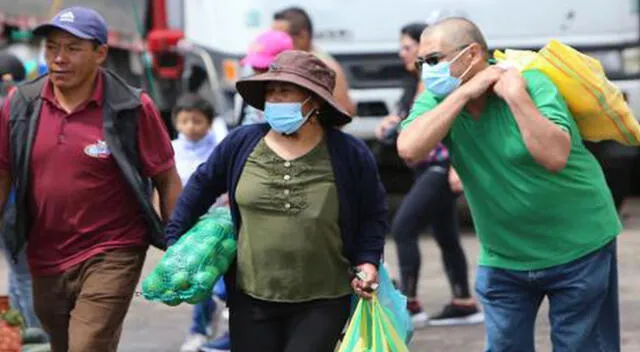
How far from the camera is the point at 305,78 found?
19.7 ft

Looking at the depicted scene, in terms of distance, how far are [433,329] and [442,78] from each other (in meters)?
3.66

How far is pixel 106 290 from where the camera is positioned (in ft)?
21.2

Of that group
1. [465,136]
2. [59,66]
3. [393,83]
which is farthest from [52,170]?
[393,83]

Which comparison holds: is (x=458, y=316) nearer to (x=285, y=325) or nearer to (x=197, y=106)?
(x=197, y=106)

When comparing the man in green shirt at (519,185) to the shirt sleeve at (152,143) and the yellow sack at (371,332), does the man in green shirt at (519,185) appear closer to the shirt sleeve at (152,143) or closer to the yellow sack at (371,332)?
the yellow sack at (371,332)

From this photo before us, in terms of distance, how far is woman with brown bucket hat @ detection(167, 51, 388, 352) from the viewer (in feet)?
19.5

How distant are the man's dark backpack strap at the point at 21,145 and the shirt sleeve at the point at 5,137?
0.02 meters

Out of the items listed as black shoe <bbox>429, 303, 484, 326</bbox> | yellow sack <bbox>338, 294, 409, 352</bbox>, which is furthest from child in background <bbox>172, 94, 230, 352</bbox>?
yellow sack <bbox>338, 294, 409, 352</bbox>

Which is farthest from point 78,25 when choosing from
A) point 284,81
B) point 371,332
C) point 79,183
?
point 371,332

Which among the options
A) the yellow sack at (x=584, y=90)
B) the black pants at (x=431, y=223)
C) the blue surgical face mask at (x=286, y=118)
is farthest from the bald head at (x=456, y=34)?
the black pants at (x=431, y=223)

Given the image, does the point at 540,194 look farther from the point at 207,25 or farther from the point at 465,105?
the point at 207,25

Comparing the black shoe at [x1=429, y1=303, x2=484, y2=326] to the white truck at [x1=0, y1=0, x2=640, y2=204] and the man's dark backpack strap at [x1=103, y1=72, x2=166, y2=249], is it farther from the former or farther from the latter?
the man's dark backpack strap at [x1=103, y1=72, x2=166, y2=249]

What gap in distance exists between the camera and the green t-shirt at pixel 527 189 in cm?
590

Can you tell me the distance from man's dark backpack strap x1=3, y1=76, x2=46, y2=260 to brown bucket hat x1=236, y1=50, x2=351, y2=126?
0.85 meters
